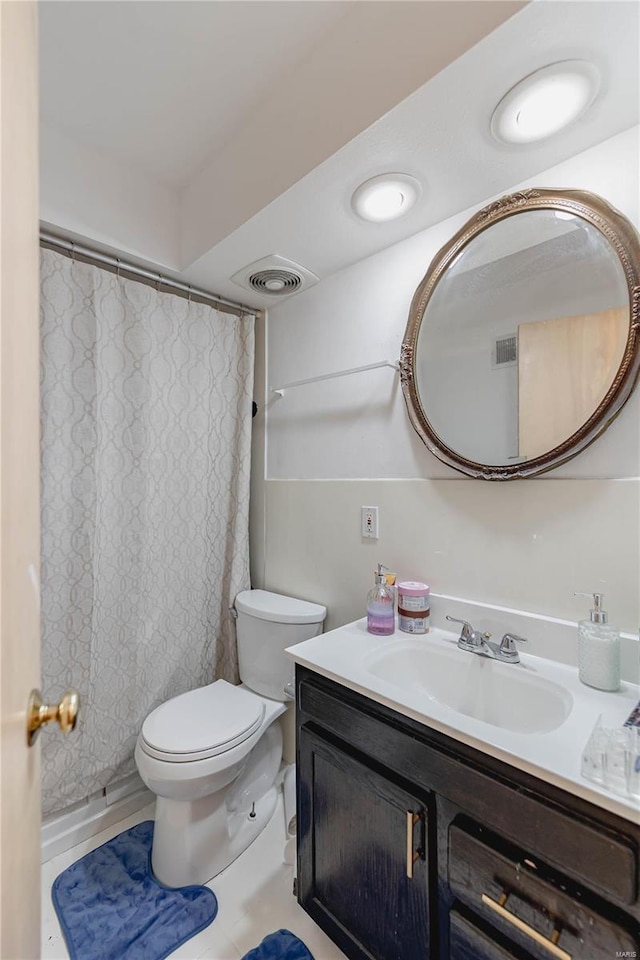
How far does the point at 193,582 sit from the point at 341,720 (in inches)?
39.3

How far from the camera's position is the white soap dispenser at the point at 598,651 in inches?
36.5

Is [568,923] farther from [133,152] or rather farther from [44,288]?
[133,152]

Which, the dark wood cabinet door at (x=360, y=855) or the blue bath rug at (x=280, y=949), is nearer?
A: the dark wood cabinet door at (x=360, y=855)

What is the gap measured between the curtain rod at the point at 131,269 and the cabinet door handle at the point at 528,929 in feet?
6.86

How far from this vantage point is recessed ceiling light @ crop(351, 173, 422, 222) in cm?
116

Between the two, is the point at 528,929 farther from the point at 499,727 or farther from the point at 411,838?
the point at 499,727

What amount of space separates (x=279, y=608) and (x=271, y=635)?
11cm

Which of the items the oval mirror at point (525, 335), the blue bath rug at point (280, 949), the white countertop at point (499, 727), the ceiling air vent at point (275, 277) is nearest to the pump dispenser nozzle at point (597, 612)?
the white countertop at point (499, 727)

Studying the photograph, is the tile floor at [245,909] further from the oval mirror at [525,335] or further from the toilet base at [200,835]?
the oval mirror at [525,335]

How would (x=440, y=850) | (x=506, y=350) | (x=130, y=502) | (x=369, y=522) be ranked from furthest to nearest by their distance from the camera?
(x=130, y=502) < (x=369, y=522) < (x=506, y=350) < (x=440, y=850)

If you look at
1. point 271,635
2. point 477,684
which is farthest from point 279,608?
point 477,684

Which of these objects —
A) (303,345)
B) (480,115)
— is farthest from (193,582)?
(480,115)

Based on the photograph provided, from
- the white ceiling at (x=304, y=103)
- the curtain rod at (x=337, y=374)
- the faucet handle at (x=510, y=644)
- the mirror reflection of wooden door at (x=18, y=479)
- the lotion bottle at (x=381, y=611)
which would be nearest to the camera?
the mirror reflection of wooden door at (x=18, y=479)

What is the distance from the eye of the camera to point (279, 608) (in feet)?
5.45
